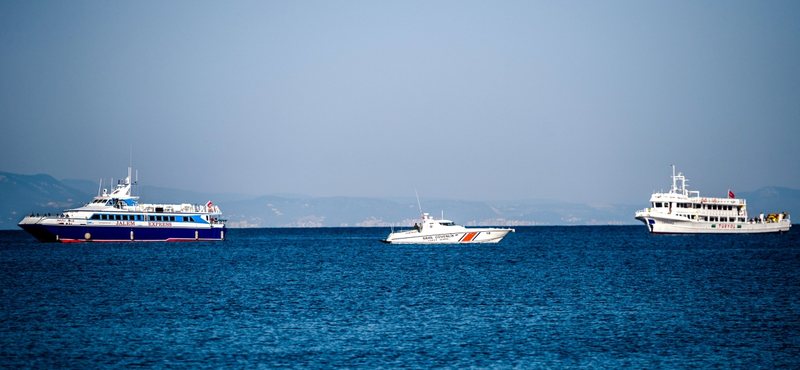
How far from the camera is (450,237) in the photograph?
325 feet

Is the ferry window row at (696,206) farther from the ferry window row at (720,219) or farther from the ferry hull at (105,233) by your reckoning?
the ferry hull at (105,233)

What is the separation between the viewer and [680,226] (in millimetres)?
128375

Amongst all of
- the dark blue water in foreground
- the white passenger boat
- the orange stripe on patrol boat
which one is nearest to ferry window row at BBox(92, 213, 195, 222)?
the white passenger boat

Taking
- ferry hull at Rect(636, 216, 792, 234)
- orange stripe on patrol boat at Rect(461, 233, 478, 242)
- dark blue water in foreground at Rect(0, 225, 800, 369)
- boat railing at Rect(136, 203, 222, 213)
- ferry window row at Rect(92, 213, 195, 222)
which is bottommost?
dark blue water in foreground at Rect(0, 225, 800, 369)

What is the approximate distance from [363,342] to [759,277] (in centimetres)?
3854

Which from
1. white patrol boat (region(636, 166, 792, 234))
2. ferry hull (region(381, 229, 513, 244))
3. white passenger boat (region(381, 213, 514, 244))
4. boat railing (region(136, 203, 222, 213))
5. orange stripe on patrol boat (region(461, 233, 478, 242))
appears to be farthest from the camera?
white patrol boat (region(636, 166, 792, 234))

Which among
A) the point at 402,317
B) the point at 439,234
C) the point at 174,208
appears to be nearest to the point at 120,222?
the point at 174,208

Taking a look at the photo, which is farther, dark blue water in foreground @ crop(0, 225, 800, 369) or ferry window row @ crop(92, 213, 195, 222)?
ferry window row @ crop(92, 213, 195, 222)

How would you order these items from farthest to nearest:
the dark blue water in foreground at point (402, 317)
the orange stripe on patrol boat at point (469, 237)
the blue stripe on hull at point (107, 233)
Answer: the orange stripe on patrol boat at point (469, 237) → the blue stripe on hull at point (107, 233) → the dark blue water in foreground at point (402, 317)

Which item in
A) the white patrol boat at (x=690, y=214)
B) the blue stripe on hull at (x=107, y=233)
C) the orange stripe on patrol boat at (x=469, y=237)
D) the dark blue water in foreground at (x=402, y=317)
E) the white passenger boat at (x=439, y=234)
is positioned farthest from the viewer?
the white patrol boat at (x=690, y=214)

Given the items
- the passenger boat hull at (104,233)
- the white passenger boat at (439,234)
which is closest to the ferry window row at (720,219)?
the white passenger boat at (439,234)

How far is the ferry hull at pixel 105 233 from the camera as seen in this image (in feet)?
319

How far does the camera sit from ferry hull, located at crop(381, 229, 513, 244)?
97.5m

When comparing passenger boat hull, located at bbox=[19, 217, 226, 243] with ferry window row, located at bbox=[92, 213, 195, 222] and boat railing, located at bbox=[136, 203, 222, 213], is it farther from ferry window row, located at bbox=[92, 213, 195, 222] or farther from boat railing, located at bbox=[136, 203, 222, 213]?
boat railing, located at bbox=[136, 203, 222, 213]
